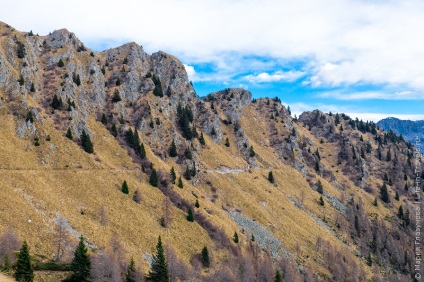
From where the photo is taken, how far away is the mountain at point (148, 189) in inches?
2879

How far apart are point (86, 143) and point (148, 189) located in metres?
28.2

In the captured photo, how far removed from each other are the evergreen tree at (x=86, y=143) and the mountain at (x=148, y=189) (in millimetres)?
448

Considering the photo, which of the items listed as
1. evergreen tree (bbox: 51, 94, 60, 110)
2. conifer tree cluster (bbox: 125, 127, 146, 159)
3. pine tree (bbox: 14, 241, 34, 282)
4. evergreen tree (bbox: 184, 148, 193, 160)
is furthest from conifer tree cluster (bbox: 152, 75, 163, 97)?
pine tree (bbox: 14, 241, 34, 282)

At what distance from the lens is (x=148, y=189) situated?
105 m

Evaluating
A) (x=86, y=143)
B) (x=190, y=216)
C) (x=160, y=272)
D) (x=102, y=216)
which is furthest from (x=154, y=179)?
(x=160, y=272)

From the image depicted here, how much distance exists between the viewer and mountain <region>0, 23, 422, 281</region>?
73125 mm

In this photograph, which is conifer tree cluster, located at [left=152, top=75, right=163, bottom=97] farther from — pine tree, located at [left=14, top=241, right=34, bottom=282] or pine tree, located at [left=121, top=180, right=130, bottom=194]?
pine tree, located at [left=14, top=241, right=34, bottom=282]

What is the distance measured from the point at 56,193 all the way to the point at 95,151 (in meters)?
30.8

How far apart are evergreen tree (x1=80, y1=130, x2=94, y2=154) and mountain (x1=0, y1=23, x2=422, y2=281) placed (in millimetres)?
448

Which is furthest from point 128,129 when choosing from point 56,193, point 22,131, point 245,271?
point 245,271

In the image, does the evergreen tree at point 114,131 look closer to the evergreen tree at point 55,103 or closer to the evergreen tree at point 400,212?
the evergreen tree at point 55,103

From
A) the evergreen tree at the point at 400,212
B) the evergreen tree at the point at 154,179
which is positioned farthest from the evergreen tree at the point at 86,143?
the evergreen tree at the point at 400,212

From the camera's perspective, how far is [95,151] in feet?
359

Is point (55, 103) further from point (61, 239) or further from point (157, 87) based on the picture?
point (61, 239)
